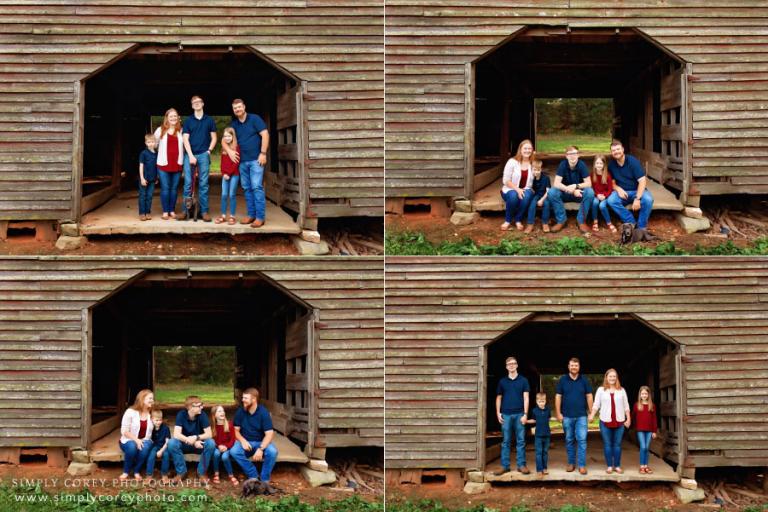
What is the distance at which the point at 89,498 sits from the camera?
48.5 ft

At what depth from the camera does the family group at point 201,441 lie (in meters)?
15.2

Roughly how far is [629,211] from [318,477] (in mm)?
5740

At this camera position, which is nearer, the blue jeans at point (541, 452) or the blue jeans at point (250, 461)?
the blue jeans at point (250, 461)

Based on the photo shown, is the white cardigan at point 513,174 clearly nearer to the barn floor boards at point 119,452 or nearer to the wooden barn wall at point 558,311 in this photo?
the wooden barn wall at point 558,311

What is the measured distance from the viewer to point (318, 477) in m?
15.7

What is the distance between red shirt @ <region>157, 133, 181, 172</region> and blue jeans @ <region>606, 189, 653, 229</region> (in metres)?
6.07

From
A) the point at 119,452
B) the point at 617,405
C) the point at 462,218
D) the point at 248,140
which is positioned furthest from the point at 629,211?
the point at 119,452

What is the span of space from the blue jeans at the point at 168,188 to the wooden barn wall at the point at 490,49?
307cm

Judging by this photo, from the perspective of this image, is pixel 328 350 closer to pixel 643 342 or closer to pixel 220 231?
pixel 220 231

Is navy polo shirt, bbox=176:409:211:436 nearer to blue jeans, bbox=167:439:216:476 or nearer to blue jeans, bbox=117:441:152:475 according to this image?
blue jeans, bbox=167:439:216:476

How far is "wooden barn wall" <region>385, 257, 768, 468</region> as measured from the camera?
51.7 feet

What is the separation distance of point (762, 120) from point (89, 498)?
434 inches

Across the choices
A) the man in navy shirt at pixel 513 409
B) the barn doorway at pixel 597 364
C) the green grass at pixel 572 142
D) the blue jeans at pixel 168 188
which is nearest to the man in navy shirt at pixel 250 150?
the blue jeans at pixel 168 188

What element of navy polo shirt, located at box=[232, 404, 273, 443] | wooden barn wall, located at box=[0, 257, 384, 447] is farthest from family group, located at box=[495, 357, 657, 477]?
wooden barn wall, located at box=[0, 257, 384, 447]
